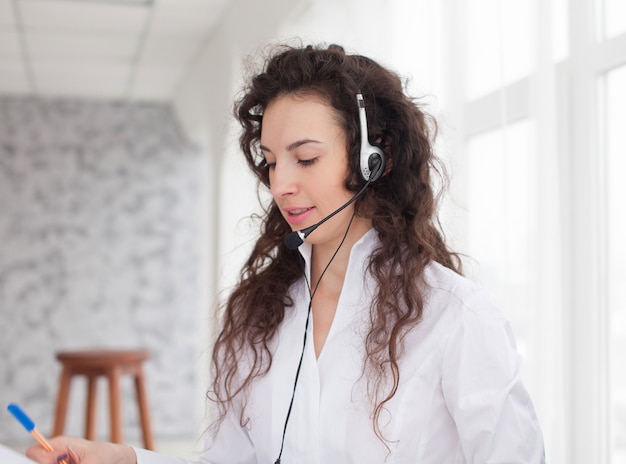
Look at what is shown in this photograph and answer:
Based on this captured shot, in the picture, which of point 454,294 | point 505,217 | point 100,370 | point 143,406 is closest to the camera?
point 454,294

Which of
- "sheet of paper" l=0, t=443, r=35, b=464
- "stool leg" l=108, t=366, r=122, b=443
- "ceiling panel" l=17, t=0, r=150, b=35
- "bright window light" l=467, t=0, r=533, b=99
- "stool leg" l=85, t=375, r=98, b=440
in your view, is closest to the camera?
"sheet of paper" l=0, t=443, r=35, b=464

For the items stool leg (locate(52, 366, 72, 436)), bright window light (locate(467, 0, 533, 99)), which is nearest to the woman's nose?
bright window light (locate(467, 0, 533, 99))

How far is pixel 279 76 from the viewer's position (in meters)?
1.29

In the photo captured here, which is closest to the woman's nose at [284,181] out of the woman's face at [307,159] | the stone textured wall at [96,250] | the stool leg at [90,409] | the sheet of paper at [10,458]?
the woman's face at [307,159]

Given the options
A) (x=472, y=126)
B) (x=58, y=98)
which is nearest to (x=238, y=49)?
(x=472, y=126)

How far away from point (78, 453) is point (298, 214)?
0.50 metres

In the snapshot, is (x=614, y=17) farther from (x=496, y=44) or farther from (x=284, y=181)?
(x=284, y=181)

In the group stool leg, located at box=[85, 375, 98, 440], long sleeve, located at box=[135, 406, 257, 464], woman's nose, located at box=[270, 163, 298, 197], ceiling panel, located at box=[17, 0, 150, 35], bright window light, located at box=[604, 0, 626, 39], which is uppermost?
ceiling panel, located at box=[17, 0, 150, 35]

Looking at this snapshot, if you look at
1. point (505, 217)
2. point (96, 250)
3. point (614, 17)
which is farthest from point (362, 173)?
point (96, 250)

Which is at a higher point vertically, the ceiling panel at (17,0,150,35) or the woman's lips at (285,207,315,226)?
the ceiling panel at (17,0,150,35)

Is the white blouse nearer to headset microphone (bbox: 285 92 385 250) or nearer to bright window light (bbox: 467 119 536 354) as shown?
headset microphone (bbox: 285 92 385 250)

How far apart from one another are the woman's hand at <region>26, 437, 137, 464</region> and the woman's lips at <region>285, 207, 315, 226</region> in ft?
1.48

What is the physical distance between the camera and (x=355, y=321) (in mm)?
1252

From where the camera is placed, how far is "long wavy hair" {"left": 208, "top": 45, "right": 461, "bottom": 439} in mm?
1207
